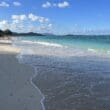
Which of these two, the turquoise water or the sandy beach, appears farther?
the turquoise water

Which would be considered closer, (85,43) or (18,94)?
(18,94)

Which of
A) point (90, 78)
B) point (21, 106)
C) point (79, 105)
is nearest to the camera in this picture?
point (21, 106)

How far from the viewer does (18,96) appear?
740cm

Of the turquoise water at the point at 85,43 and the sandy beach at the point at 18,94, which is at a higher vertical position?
the sandy beach at the point at 18,94

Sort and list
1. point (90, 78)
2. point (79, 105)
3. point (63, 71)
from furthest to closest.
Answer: point (63, 71)
point (90, 78)
point (79, 105)

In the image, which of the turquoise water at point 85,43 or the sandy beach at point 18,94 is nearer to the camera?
the sandy beach at point 18,94

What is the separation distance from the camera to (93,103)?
7.31 metres

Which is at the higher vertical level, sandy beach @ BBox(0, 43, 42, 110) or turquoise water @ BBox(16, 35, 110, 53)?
sandy beach @ BBox(0, 43, 42, 110)

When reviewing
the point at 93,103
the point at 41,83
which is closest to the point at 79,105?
the point at 93,103

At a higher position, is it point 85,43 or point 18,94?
point 18,94

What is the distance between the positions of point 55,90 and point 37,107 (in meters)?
1.93

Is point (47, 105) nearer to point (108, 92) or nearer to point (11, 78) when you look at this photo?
point (108, 92)

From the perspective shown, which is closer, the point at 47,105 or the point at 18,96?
the point at 47,105

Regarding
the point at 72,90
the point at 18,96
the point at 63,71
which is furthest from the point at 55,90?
the point at 63,71
